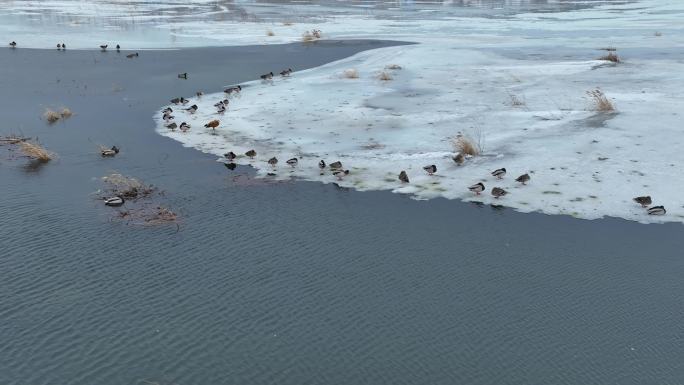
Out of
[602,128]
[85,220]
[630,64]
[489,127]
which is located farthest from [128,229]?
[630,64]

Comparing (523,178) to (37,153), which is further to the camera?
(37,153)

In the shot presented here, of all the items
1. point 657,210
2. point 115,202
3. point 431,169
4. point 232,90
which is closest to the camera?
point 657,210

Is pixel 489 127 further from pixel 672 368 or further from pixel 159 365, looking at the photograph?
pixel 159 365

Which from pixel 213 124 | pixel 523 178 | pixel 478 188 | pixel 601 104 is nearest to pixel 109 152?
pixel 213 124

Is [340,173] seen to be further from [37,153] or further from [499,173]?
[37,153]

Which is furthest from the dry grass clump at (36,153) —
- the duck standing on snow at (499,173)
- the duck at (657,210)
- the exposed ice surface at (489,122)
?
the duck at (657,210)

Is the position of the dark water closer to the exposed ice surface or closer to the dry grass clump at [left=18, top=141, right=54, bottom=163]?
the dry grass clump at [left=18, top=141, right=54, bottom=163]

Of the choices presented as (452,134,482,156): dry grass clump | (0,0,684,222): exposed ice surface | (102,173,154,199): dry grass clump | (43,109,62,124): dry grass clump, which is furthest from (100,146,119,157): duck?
(452,134,482,156): dry grass clump
